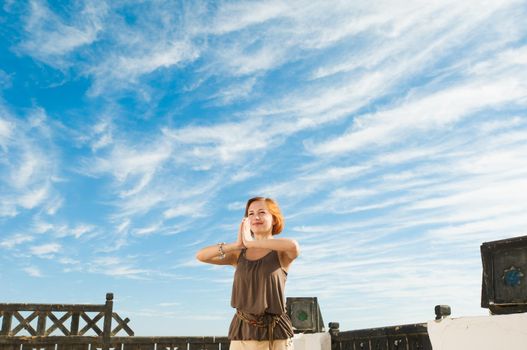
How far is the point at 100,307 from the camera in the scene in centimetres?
1427

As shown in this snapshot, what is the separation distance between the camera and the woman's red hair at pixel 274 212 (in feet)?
9.88

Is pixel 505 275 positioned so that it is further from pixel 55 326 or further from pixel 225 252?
pixel 55 326

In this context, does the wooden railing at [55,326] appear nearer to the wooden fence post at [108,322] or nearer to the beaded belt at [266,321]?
the wooden fence post at [108,322]

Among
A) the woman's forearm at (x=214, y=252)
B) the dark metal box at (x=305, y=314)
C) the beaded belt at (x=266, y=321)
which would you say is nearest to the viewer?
the beaded belt at (x=266, y=321)

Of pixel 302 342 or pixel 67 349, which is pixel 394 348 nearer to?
pixel 302 342

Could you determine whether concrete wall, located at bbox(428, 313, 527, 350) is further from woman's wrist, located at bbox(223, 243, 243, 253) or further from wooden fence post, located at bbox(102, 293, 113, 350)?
wooden fence post, located at bbox(102, 293, 113, 350)

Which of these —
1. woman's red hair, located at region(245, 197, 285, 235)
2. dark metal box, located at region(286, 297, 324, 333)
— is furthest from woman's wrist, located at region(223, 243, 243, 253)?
dark metal box, located at region(286, 297, 324, 333)

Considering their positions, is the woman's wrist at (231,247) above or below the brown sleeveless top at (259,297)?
above

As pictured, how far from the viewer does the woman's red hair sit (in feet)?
9.88

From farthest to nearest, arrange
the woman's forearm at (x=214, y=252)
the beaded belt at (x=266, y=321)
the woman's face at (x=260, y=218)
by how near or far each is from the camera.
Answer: the woman's face at (x=260, y=218)
the woman's forearm at (x=214, y=252)
the beaded belt at (x=266, y=321)

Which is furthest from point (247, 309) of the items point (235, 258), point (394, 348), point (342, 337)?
point (342, 337)

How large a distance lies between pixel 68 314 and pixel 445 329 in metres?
11.3

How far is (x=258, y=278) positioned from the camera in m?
2.82

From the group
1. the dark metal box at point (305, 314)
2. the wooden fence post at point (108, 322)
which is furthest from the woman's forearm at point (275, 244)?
the wooden fence post at point (108, 322)
